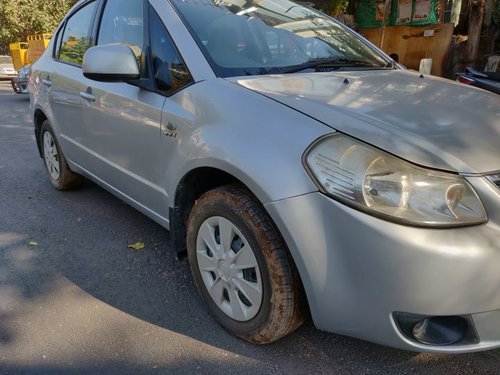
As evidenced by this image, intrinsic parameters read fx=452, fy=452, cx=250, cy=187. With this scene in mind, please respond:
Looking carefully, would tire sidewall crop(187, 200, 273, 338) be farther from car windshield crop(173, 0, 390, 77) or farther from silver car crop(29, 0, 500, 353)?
car windshield crop(173, 0, 390, 77)

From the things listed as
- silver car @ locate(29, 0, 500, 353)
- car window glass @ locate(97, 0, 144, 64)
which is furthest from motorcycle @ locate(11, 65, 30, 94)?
silver car @ locate(29, 0, 500, 353)

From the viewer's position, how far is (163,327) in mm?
2408

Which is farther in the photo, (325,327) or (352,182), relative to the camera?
(325,327)

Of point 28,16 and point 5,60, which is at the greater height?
point 28,16

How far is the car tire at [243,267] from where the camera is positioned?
1916mm

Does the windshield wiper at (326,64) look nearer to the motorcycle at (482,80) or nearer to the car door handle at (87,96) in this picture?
the car door handle at (87,96)

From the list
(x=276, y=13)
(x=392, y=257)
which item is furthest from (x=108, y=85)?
(x=392, y=257)

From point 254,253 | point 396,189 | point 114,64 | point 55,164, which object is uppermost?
point 114,64

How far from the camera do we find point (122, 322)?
2.45 m

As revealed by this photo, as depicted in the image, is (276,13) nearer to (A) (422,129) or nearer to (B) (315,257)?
(A) (422,129)

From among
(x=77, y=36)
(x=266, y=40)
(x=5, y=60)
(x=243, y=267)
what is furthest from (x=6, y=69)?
(x=243, y=267)

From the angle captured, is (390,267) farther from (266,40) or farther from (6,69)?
(6,69)

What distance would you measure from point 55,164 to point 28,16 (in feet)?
94.2

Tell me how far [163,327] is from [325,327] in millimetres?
962
